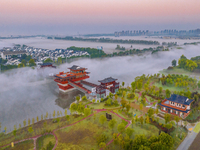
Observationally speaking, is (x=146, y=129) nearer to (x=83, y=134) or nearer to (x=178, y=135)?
(x=178, y=135)

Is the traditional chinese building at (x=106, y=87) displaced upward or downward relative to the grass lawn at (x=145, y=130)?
upward

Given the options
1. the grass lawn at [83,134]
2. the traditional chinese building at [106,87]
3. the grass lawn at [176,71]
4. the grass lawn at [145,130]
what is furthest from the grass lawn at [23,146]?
the grass lawn at [176,71]

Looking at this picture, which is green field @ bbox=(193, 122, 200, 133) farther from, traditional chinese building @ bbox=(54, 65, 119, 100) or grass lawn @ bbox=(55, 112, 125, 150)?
traditional chinese building @ bbox=(54, 65, 119, 100)

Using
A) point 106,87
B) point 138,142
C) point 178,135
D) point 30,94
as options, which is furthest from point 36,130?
point 178,135

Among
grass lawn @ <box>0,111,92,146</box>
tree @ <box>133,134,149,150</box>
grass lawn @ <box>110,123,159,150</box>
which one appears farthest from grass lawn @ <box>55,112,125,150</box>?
tree @ <box>133,134,149,150</box>

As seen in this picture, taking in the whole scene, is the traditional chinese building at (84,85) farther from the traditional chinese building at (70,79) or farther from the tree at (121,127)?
the tree at (121,127)

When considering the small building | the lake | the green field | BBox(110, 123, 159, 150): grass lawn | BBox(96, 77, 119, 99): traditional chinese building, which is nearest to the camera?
BBox(110, 123, 159, 150): grass lawn

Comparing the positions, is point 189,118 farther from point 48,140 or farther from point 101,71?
point 101,71
